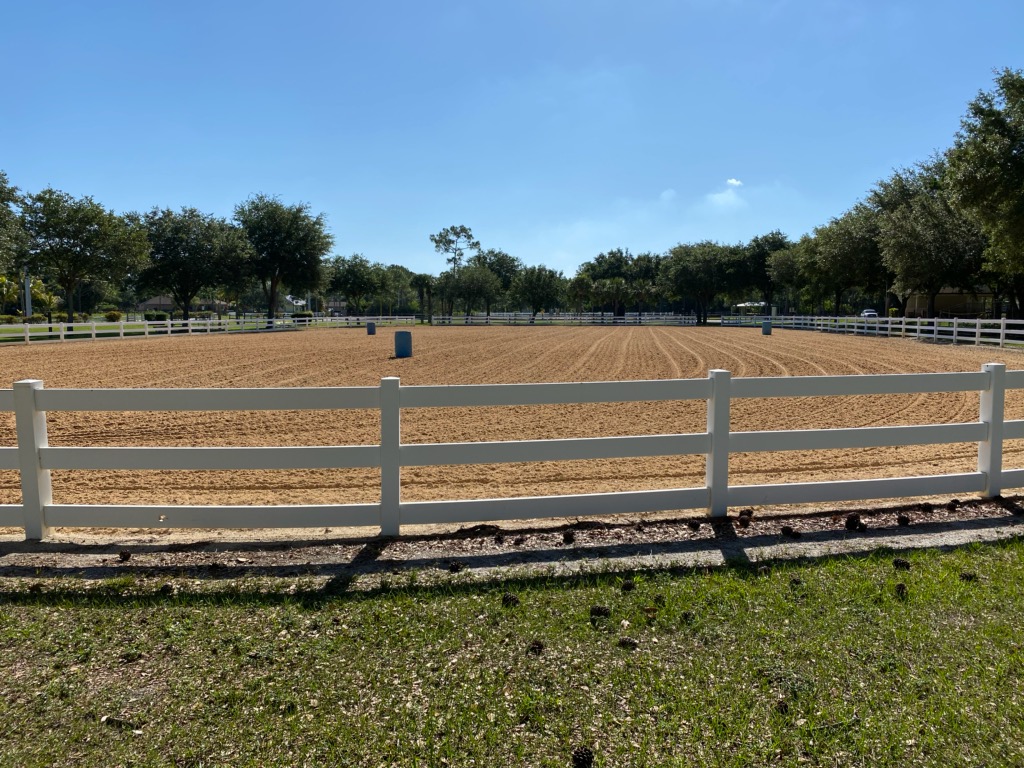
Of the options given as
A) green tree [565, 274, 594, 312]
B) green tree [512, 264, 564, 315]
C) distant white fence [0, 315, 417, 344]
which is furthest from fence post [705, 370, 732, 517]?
green tree [565, 274, 594, 312]

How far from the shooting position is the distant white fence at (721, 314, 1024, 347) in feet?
98.5

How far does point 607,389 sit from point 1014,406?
34.1 feet

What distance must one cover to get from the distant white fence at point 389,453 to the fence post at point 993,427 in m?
1.03

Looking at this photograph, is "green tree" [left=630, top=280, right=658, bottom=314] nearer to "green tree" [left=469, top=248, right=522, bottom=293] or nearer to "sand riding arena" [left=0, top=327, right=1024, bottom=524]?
"green tree" [left=469, top=248, right=522, bottom=293]

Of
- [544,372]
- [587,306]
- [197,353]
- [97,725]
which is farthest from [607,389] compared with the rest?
[587,306]

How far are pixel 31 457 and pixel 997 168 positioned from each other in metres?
32.2

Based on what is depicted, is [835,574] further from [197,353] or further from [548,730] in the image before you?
[197,353]

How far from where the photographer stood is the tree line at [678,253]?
27422 mm

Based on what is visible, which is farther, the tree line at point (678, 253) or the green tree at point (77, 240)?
the green tree at point (77, 240)

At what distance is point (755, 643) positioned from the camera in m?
3.34

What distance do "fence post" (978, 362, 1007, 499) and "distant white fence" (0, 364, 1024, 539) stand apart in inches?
40.6

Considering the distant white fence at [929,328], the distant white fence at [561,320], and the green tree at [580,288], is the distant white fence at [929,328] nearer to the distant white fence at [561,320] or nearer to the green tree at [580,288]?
the distant white fence at [561,320]

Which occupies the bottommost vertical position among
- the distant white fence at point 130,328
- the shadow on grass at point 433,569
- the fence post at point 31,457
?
the shadow on grass at point 433,569

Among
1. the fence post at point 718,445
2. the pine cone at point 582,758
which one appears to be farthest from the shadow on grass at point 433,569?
the pine cone at point 582,758
